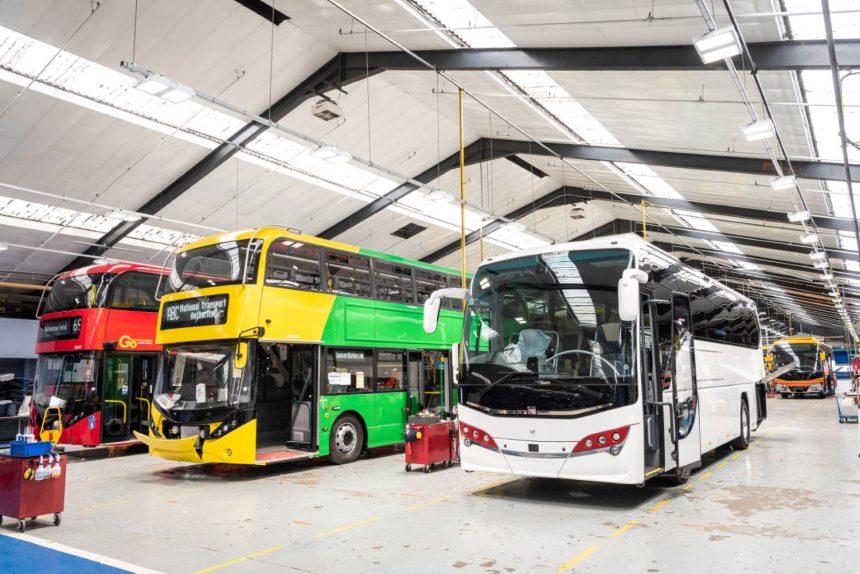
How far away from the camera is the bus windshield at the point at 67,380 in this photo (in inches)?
469

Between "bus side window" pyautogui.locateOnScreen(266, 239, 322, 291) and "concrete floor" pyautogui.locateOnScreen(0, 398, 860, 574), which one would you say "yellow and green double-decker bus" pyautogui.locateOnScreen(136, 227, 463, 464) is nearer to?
"bus side window" pyautogui.locateOnScreen(266, 239, 322, 291)

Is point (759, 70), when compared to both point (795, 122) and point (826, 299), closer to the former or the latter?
point (795, 122)

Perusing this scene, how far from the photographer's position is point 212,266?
375 inches

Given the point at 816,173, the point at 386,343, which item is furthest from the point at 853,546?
the point at 816,173

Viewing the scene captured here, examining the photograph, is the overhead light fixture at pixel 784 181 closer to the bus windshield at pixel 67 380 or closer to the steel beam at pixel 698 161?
the steel beam at pixel 698 161

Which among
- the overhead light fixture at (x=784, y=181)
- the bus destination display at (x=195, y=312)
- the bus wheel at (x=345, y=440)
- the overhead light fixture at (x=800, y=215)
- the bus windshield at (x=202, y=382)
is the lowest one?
the bus wheel at (x=345, y=440)

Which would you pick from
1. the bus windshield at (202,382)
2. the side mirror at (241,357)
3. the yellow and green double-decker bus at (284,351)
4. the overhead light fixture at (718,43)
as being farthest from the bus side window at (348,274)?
the overhead light fixture at (718,43)

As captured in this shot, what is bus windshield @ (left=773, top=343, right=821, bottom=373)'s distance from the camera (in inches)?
1118

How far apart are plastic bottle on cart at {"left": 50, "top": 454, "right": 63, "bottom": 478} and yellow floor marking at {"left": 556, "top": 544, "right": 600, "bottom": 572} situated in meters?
4.99

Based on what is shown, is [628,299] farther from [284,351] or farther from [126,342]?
[126,342]

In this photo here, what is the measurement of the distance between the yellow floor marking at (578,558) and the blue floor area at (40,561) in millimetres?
3385

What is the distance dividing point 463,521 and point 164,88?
697cm

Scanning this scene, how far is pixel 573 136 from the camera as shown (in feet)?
51.4

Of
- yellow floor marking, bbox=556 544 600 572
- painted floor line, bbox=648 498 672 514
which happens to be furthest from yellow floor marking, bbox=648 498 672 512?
yellow floor marking, bbox=556 544 600 572
